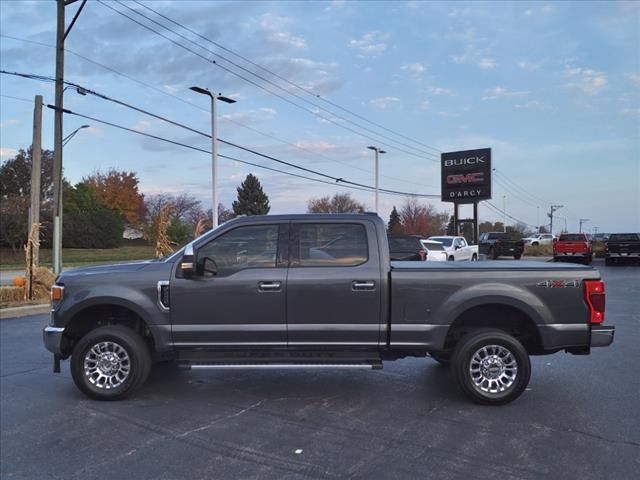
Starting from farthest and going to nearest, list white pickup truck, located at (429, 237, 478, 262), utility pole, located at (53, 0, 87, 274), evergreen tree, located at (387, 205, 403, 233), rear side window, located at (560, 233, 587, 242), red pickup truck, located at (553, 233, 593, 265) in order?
evergreen tree, located at (387, 205, 403, 233), rear side window, located at (560, 233, 587, 242), red pickup truck, located at (553, 233, 593, 265), white pickup truck, located at (429, 237, 478, 262), utility pole, located at (53, 0, 87, 274)

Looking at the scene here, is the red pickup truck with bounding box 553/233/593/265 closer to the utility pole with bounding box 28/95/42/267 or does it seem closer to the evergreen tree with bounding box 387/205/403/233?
the utility pole with bounding box 28/95/42/267

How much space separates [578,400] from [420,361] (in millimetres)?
2222

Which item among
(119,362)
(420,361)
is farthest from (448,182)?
(119,362)

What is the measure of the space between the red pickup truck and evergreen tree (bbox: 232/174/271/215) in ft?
161

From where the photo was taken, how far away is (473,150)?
38156mm

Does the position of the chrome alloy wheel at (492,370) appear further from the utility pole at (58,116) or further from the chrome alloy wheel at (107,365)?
the utility pole at (58,116)

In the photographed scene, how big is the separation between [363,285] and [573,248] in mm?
28642

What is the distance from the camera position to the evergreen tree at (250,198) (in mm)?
76125

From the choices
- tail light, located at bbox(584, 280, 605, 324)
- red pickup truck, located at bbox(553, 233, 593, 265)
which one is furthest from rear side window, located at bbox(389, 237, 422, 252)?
red pickup truck, located at bbox(553, 233, 593, 265)

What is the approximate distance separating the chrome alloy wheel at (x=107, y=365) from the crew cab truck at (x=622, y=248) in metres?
29.3

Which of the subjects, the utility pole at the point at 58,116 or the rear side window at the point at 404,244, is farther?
the rear side window at the point at 404,244

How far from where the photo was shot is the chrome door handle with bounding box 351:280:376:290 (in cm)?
550

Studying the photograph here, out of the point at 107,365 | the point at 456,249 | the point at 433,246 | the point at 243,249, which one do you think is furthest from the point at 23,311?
the point at 456,249

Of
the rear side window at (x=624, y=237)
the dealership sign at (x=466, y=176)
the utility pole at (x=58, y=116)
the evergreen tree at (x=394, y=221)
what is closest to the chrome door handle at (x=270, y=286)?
the utility pole at (x=58, y=116)
